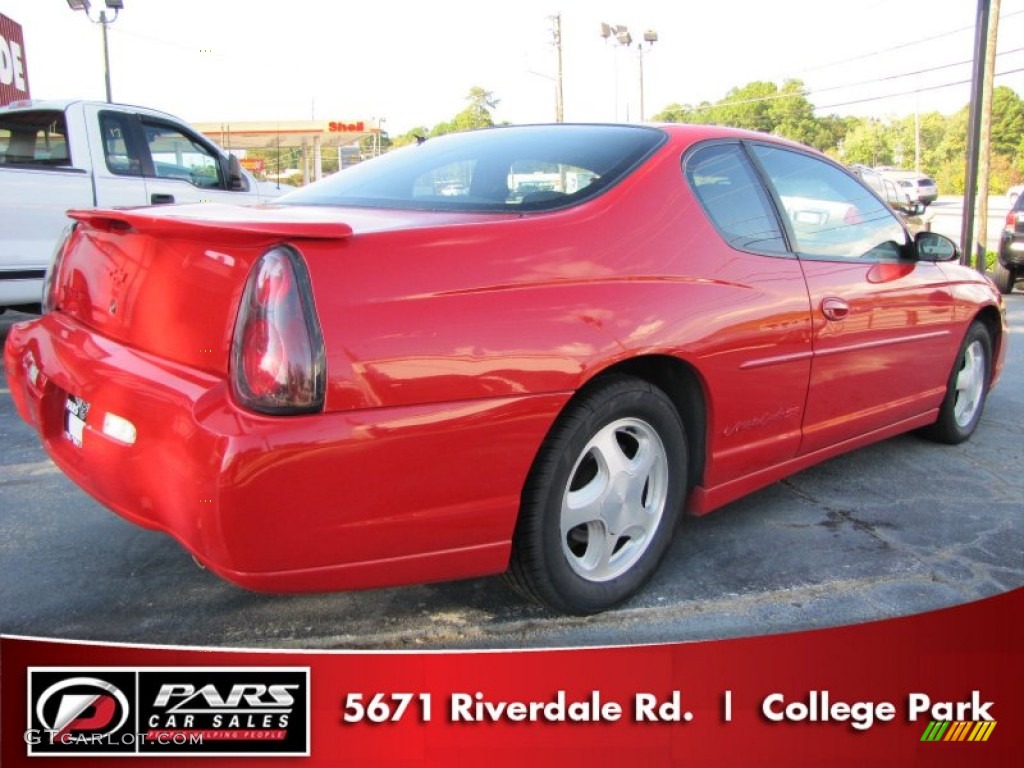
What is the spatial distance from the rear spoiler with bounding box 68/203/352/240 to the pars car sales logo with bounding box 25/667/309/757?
3.37 feet

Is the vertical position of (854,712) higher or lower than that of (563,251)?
lower

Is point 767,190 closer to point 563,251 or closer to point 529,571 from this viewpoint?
point 563,251

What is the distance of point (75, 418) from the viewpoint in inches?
96.7

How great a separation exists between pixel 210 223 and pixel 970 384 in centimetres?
383

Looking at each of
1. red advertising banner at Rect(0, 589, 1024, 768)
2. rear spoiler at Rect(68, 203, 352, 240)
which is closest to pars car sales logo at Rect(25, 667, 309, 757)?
red advertising banner at Rect(0, 589, 1024, 768)

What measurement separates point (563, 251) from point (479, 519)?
2.42 feet

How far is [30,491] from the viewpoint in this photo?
3.76 metres

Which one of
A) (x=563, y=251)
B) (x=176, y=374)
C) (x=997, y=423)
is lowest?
(x=997, y=423)

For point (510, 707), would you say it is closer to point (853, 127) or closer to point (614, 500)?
point (614, 500)

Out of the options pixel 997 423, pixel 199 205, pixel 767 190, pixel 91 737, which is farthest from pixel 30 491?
pixel 997 423

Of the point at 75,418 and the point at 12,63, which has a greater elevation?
the point at 12,63

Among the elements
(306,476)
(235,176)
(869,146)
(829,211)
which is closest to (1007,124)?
(869,146)

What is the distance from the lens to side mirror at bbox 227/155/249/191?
7863 millimetres

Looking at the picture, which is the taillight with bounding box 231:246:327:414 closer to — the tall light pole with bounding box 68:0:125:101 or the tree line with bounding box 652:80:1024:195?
the tall light pole with bounding box 68:0:125:101
